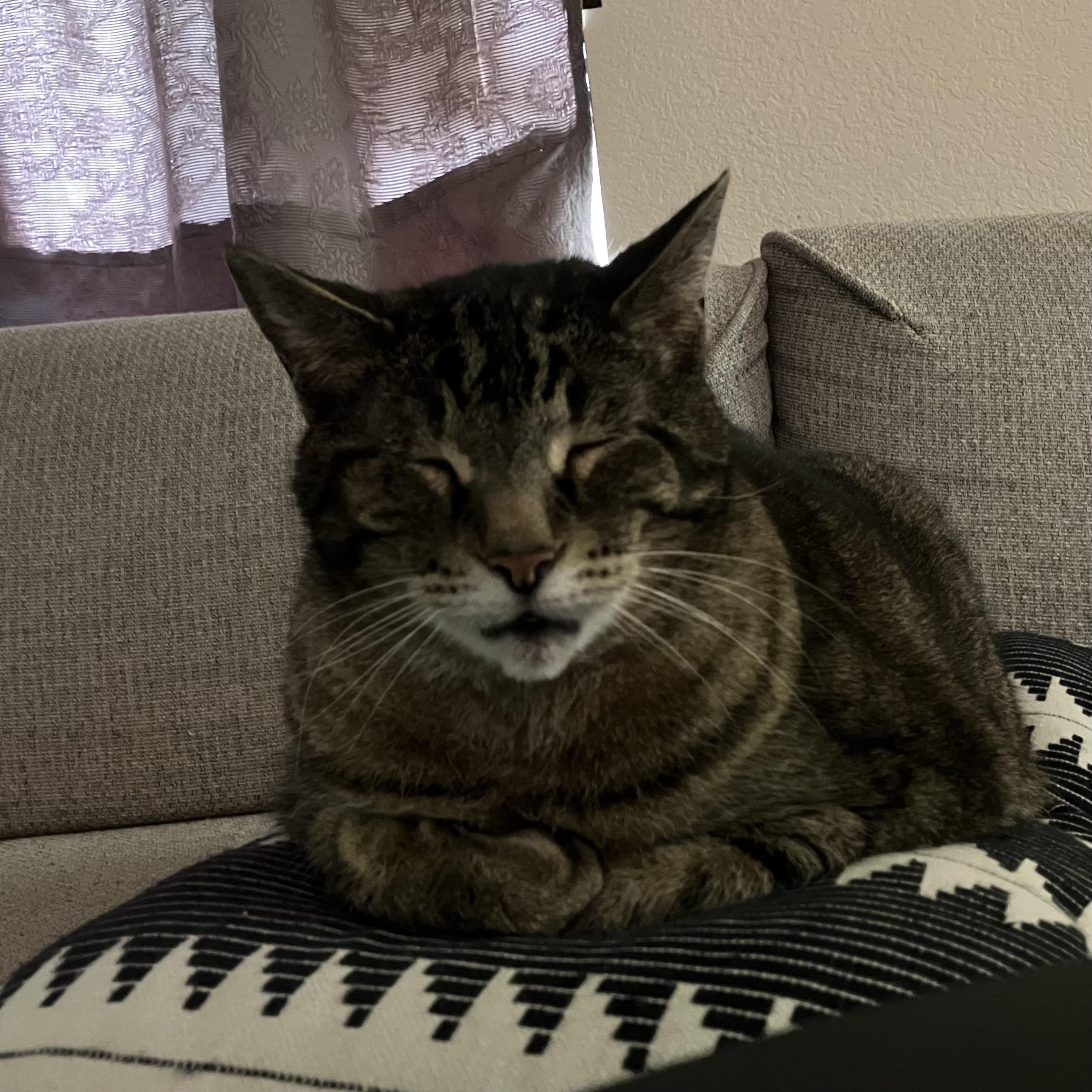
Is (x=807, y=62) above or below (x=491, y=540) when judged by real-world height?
above

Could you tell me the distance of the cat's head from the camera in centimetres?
71

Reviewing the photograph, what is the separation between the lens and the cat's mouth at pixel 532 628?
708 millimetres

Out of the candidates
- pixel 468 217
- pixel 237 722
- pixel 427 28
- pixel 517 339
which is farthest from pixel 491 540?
pixel 427 28

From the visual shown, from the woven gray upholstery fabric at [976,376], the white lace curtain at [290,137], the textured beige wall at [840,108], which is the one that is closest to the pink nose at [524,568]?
the woven gray upholstery fabric at [976,376]

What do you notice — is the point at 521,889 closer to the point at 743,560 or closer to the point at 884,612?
the point at 743,560

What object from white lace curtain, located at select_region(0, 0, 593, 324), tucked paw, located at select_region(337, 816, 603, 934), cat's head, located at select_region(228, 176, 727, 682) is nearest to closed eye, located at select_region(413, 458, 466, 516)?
cat's head, located at select_region(228, 176, 727, 682)

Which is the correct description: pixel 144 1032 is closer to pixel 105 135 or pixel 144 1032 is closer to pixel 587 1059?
pixel 587 1059

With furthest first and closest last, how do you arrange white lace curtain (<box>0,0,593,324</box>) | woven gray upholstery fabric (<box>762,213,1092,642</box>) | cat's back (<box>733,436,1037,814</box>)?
white lace curtain (<box>0,0,593,324</box>) < woven gray upholstery fabric (<box>762,213,1092,642</box>) < cat's back (<box>733,436,1037,814</box>)

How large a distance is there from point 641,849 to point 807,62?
1572 millimetres

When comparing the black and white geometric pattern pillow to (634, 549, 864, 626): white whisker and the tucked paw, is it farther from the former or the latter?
(634, 549, 864, 626): white whisker

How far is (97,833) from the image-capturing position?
1.46 meters

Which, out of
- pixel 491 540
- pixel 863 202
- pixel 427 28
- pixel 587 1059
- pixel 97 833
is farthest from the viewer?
pixel 863 202

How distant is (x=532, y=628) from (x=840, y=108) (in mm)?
1506

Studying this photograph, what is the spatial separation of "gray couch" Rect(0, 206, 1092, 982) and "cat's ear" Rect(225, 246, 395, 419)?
70cm
